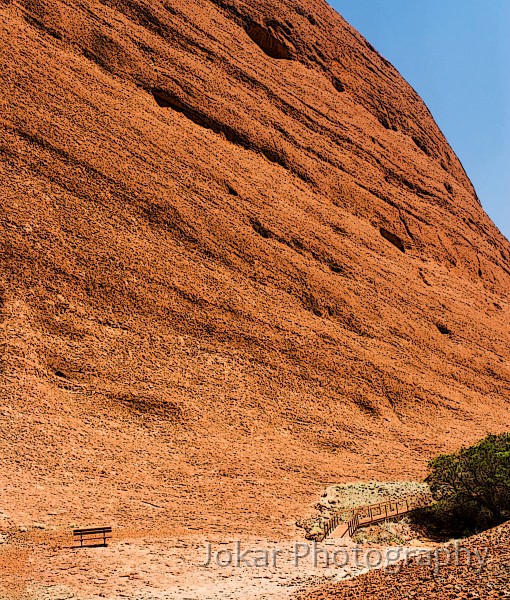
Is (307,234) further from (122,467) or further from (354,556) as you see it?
(354,556)

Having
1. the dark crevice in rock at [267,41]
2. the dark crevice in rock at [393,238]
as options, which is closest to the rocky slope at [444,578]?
the dark crevice in rock at [393,238]

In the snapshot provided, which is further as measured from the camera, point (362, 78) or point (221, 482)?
point (362, 78)

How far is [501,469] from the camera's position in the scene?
13172 millimetres

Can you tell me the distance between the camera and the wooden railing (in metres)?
12.7

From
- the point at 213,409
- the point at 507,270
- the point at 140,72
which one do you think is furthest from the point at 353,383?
the point at 507,270

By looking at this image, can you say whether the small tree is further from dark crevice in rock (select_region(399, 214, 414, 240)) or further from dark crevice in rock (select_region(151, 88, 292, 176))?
dark crevice in rock (select_region(399, 214, 414, 240))

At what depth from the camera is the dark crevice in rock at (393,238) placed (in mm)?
27656

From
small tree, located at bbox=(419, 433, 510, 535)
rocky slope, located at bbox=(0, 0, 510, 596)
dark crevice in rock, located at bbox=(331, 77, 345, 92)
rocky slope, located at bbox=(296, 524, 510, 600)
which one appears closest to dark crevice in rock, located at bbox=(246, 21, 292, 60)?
rocky slope, located at bbox=(0, 0, 510, 596)

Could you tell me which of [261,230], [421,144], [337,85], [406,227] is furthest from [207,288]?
[421,144]

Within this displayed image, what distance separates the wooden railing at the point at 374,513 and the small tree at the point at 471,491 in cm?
44

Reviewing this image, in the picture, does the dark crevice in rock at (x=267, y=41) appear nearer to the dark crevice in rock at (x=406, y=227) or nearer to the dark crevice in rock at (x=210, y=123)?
the dark crevice in rock at (x=210, y=123)

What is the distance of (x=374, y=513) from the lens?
1401 centimetres

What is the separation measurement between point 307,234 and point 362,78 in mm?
16193

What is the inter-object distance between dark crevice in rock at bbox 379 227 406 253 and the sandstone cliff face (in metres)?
0.11
